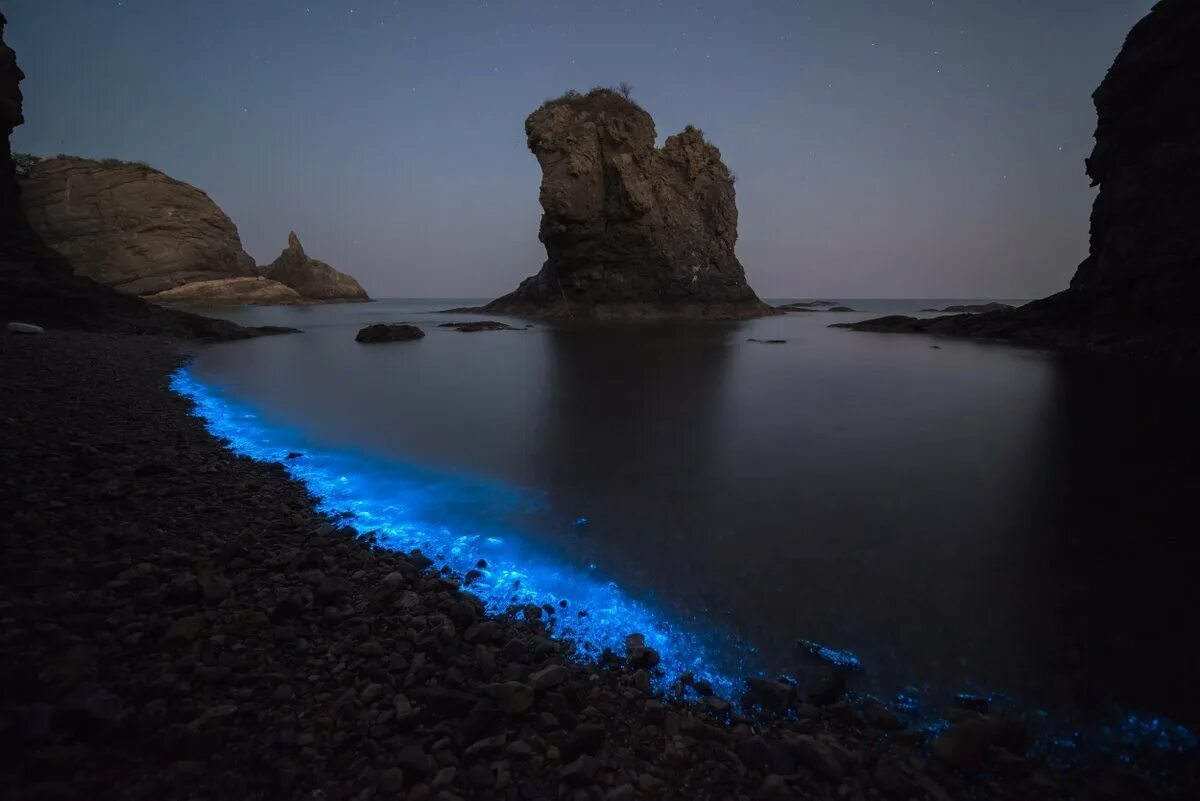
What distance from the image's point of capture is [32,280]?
1828cm

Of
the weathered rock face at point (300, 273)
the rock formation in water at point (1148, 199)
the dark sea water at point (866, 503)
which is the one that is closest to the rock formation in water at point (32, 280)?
the dark sea water at point (866, 503)

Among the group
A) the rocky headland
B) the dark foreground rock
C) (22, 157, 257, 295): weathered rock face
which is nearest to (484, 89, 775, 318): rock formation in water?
the dark foreground rock

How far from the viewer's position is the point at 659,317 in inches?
1837

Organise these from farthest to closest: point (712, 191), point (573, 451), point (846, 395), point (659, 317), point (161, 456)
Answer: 1. point (712, 191)
2. point (659, 317)
3. point (846, 395)
4. point (573, 451)
5. point (161, 456)

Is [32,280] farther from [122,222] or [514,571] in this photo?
[122,222]

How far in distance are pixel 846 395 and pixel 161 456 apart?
A: 13.6m

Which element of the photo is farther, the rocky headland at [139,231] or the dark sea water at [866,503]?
the rocky headland at [139,231]

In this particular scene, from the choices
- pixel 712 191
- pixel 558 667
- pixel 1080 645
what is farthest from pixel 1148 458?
pixel 712 191

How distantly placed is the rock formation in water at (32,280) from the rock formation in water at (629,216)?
102 ft

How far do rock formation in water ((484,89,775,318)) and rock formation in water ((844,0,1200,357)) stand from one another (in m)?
27.8

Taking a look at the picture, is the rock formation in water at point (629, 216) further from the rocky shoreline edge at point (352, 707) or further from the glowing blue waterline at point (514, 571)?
the rocky shoreline edge at point (352, 707)

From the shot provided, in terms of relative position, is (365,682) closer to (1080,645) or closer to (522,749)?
(522,749)

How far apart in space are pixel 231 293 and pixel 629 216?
2958 inches

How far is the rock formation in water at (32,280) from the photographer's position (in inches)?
711
